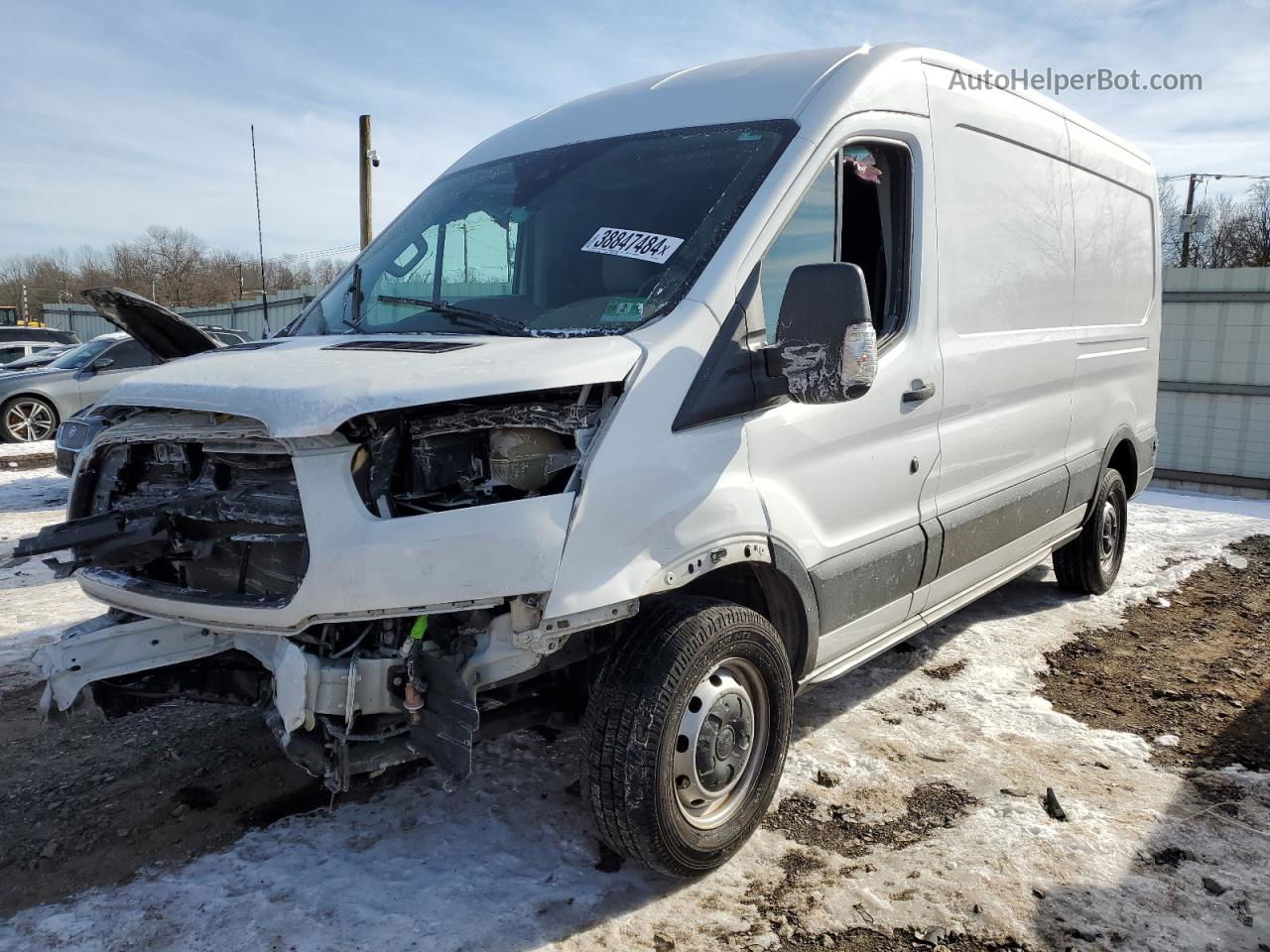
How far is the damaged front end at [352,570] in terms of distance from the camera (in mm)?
2418

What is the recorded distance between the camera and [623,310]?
2.94m

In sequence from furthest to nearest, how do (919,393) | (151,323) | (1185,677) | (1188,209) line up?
(1188,209), (1185,677), (151,323), (919,393)

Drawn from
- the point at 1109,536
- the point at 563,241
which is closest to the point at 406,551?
the point at 563,241

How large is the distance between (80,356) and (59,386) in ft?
1.94

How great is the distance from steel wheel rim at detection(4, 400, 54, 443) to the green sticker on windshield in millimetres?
13163

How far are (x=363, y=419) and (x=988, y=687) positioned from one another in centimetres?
357

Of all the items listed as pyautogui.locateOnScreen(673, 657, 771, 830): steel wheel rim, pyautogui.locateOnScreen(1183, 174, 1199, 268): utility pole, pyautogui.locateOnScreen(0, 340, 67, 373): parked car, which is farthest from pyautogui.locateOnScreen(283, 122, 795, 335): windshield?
pyautogui.locateOnScreen(1183, 174, 1199, 268): utility pole

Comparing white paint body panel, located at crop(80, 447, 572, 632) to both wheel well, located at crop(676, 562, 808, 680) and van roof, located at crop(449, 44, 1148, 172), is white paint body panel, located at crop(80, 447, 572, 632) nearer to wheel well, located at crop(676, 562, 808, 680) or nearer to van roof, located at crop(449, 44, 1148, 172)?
wheel well, located at crop(676, 562, 808, 680)

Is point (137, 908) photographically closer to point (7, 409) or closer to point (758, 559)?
point (758, 559)

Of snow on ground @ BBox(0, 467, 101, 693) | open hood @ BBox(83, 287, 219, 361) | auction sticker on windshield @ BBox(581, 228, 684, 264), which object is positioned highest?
auction sticker on windshield @ BBox(581, 228, 684, 264)

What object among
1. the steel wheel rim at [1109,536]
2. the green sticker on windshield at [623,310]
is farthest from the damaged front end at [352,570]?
the steel wheel rim at [1109,536]

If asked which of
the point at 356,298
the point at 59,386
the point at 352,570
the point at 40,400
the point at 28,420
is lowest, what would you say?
the point at 28,420

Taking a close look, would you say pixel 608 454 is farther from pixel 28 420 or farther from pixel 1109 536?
pixel 28 420

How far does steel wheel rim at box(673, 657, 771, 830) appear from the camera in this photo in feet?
9.41
